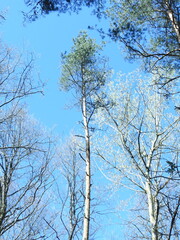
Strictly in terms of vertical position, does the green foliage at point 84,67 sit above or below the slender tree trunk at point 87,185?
above

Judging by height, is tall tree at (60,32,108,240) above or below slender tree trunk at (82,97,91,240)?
above

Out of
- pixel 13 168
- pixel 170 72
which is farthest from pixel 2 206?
pixel 170 72

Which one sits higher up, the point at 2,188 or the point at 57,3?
the point at 57,3

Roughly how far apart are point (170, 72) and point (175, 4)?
4.83ft

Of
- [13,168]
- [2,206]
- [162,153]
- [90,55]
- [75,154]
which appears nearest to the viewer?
[2,206]

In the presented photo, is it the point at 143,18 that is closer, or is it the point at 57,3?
the point at 57,3

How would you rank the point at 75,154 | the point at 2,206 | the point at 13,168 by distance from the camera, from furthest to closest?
the point at 75,154 < the point at 13,168 < the point at 2,206

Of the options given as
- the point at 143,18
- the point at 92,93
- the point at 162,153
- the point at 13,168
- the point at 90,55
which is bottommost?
the point at 13,168

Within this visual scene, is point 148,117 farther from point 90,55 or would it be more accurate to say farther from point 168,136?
point 90,55

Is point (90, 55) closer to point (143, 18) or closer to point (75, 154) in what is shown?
point (143, 18)

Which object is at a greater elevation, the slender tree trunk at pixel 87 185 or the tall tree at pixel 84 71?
the tall tree at pixel 84 71

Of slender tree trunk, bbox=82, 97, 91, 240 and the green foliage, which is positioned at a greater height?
the green foliage

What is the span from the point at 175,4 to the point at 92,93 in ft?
12.9

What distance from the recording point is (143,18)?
5355 mm
